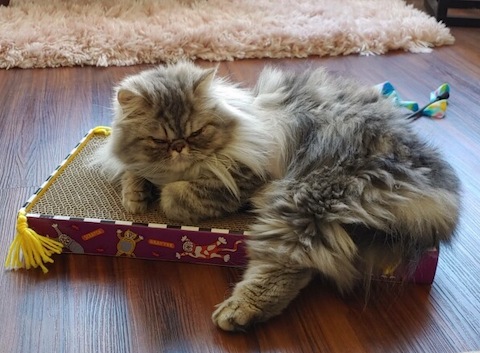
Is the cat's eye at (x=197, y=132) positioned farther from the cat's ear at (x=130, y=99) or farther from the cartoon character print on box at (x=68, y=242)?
the cartoon character print on box at (x=68, y=242)

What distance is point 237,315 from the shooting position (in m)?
1.18

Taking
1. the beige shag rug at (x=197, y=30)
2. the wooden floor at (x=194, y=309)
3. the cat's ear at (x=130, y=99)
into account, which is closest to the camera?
the wooden floor at (x=194, y=309)

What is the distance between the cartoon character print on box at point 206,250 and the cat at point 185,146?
58mm

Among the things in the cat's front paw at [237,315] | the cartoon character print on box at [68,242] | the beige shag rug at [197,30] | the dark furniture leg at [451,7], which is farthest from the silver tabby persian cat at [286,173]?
the dark furniture leg at [451,7]

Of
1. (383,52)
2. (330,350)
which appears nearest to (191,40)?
(383,52)

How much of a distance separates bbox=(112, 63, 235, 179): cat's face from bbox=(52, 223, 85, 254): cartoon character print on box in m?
0.26

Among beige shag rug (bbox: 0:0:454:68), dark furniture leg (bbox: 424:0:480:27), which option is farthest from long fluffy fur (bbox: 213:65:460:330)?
dark furniture leg (bbox: 424:0:480:27)

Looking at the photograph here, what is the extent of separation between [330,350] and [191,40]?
2124 mm

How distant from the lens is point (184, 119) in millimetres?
1357

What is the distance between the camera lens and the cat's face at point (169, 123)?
53.4 inches

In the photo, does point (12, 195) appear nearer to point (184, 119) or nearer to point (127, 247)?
point (127, 247)

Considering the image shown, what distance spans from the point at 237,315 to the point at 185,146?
462mm

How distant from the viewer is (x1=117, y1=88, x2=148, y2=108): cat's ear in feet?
4.37

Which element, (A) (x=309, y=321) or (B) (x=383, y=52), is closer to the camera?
(A) (x=309, y=321)
